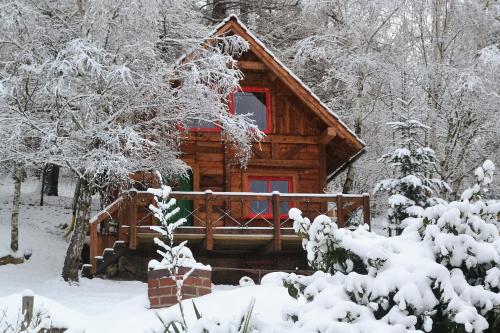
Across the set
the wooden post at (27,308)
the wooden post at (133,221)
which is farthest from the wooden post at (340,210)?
the wooden post at (27,308)

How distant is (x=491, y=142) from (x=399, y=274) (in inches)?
680

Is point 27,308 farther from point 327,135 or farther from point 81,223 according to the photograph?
point 327,135

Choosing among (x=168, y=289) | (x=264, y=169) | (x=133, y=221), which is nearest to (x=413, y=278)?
(x=168, y=289)

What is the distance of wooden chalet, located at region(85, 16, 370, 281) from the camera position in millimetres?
17609

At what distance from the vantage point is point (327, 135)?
19.4 m

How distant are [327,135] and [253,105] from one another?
244 centimetres

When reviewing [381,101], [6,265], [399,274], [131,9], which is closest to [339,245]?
[399,274]

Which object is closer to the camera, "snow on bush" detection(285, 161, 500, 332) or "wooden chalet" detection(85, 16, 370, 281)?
"snow on bush" detection(285, 161, 500, 332)

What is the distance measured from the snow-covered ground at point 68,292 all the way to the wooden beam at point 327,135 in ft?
16.6

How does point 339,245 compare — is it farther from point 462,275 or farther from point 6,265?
point 6,265

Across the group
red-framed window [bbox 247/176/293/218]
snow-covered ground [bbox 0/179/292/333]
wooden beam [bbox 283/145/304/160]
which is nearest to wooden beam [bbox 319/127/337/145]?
wooden beam [bbox 283/145/304/160]

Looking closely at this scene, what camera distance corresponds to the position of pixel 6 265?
1920cm

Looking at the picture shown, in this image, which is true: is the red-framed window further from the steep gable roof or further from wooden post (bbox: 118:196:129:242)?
wooden post (bbox: 118:196:129:242)

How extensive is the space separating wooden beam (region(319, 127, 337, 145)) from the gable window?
5.20 feet
